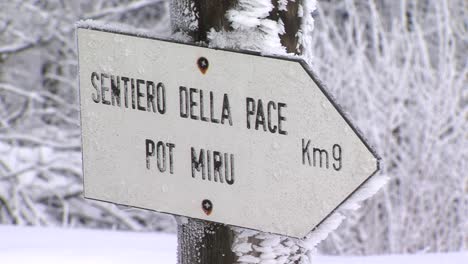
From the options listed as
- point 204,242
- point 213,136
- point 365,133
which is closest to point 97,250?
point 204,242

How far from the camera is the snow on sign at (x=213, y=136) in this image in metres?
1.45

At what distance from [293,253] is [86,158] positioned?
38 centimetres

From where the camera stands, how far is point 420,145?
6.74 meters

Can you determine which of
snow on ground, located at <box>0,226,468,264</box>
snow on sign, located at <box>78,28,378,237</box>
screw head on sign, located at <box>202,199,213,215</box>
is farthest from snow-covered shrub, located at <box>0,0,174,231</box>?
screw head on sign, located at <box>202,199,213,215</box>

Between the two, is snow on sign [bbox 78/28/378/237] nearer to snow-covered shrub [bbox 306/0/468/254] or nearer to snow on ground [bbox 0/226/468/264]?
snow on ground [bbox 0/226/468/264]

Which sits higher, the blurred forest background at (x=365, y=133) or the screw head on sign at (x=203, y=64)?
the screw head on sign at (x=203, y=64)

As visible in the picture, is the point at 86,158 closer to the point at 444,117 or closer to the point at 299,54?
the point at 299,54

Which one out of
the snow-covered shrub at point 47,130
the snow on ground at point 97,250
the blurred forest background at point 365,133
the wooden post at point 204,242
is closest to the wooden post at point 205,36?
the wooden post at point 204,242

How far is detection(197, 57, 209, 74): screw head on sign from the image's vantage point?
5.01 ft

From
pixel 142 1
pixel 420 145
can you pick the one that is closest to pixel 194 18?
pixel 420 145

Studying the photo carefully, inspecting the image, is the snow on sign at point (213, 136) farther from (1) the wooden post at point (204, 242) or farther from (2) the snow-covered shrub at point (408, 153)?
(2) the snow-covered shrub at point (408, 153)

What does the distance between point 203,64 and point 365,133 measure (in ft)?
17.8

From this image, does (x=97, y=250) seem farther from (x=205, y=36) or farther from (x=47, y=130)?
(x=47, y=130)

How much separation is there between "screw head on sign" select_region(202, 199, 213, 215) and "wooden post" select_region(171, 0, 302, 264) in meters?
0.04
